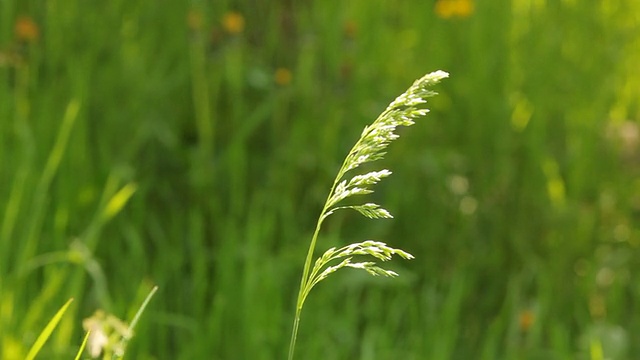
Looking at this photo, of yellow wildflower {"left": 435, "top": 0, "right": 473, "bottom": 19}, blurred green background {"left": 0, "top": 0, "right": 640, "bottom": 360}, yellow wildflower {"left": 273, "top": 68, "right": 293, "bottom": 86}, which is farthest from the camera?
yellow wildflower {"left": 435, "top": 0, "right": 473, "bottom": 19}

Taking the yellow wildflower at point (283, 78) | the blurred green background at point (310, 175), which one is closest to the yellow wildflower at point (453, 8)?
the blurred green background at point (310, 175)

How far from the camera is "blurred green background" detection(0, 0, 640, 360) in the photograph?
2.42m

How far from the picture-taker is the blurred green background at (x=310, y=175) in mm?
2422

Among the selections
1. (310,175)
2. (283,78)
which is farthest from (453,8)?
(310,175)

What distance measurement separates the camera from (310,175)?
9.50 ft

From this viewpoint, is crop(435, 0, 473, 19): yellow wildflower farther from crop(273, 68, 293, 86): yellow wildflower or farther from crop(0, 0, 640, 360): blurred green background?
crop(273, 68, 293, 86): yellow wildflower

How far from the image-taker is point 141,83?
2824 millimetres

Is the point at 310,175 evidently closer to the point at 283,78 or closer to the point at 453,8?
the point at 283,78

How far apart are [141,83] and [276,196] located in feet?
1.66

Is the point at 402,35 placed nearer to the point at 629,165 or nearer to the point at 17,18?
the point at 629,165

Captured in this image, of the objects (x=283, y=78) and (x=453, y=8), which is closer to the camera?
(x=283, y=78)

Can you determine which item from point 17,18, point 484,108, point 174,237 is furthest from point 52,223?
point 484,108

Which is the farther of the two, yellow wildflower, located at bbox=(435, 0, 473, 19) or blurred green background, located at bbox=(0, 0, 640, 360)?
yellow wildflower, located at bbox=(435, 0, 473, 19)

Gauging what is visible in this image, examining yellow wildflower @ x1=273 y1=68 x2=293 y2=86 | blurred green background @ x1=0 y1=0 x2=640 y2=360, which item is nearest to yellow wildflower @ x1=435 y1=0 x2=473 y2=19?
blurred green background @ x1=0 y1=0 x2=640 y2=360
